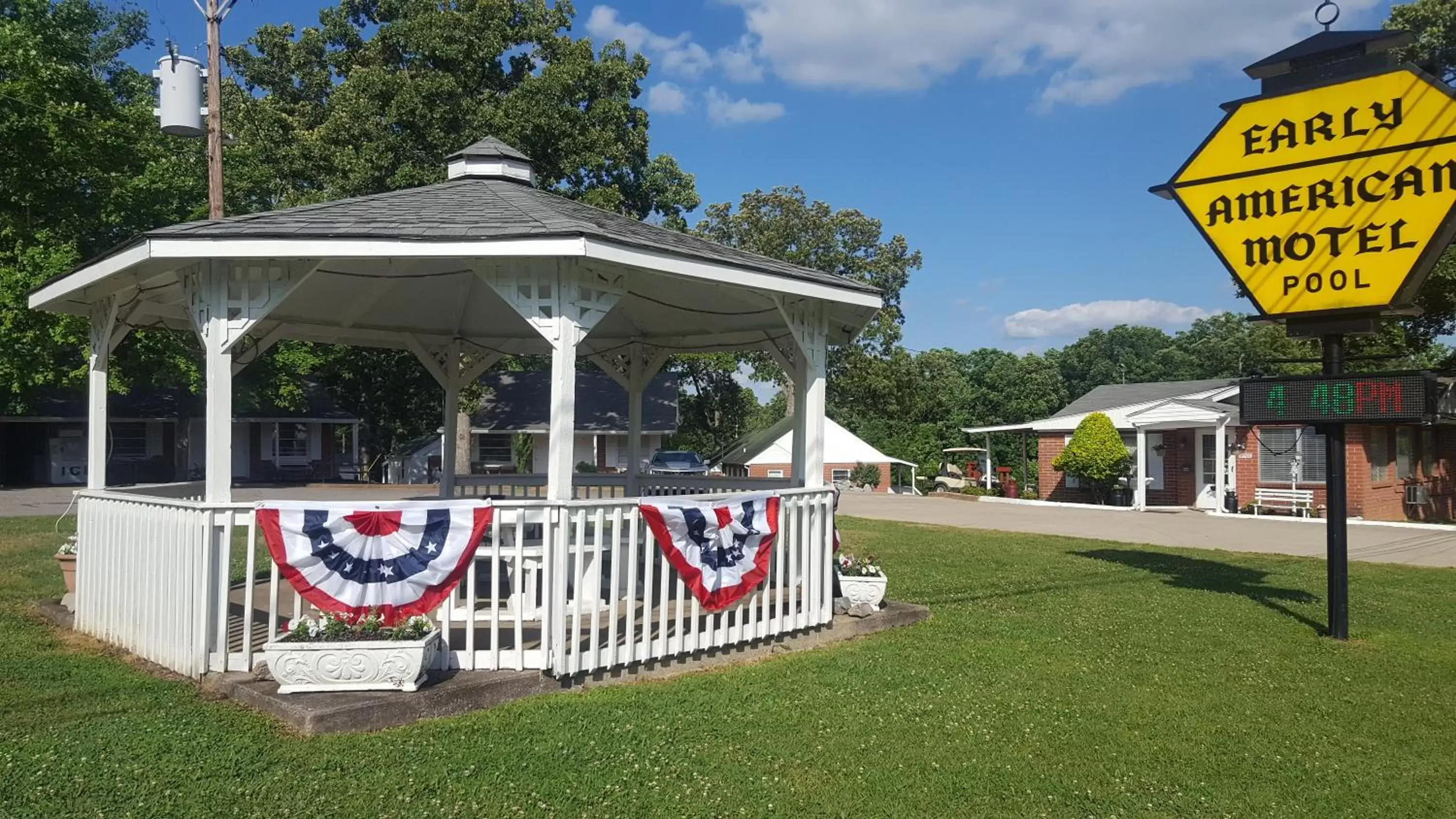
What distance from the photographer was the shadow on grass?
34.2 feet

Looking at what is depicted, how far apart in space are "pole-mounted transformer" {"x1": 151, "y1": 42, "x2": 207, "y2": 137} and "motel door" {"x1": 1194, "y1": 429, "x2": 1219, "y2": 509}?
80.1ft

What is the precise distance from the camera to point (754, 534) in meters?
7.33

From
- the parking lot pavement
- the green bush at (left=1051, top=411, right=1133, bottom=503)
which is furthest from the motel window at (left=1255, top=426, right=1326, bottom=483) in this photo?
the parking lot pavement

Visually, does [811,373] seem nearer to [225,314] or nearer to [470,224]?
[470,224]

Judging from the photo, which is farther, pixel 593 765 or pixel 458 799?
pixel 593 765

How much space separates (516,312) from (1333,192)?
23.2 feet

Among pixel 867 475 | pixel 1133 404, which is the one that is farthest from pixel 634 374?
pixel 867 475

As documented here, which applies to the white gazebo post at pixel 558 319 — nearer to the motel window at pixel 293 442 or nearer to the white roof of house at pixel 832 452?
the white roof of house at pixel 832 452

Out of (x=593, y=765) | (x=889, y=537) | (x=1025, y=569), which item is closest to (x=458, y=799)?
(x=593, y=765)

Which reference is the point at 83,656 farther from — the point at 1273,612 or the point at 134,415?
the point at 134,415

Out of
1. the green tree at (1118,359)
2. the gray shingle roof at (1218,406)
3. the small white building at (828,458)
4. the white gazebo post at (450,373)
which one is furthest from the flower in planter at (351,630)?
the green tree at (1118,359)

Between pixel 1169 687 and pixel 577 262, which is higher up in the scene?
pixel 577 262

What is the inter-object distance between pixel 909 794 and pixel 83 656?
5884 mm

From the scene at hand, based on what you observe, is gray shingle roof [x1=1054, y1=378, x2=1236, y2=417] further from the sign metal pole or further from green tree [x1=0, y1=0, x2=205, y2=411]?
green tree [x1=0, y1=0, x2=205, y2=411]
